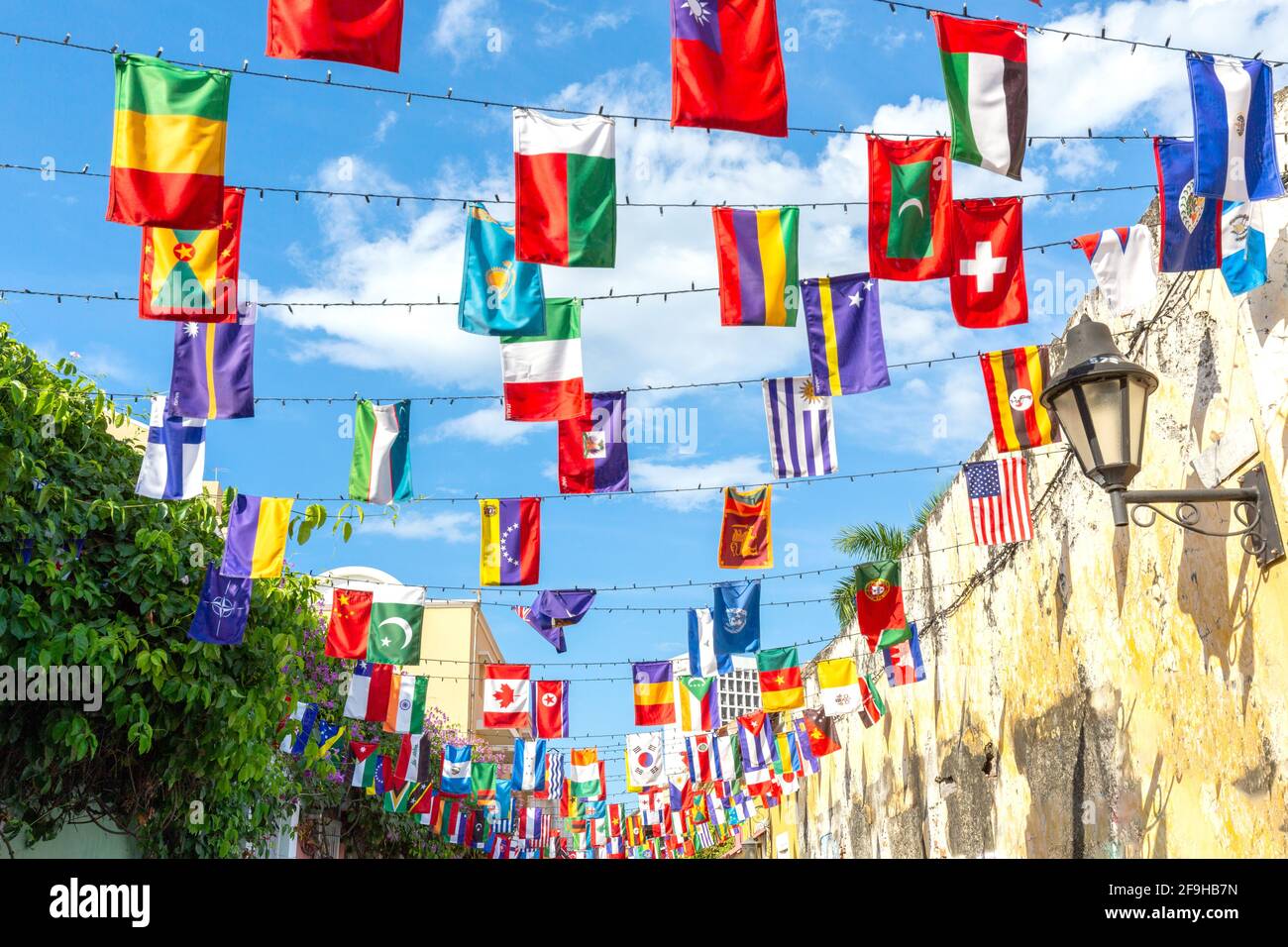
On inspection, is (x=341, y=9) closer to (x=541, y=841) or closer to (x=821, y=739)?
(x=821, y=739)

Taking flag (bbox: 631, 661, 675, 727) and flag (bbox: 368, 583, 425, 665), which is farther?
flag (bbox: 631, 661, 675, 727)

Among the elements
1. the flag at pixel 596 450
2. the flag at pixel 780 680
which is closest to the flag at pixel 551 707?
the flag at pixel 780 680

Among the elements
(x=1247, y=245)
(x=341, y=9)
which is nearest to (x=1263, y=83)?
(x=1247, y=245)

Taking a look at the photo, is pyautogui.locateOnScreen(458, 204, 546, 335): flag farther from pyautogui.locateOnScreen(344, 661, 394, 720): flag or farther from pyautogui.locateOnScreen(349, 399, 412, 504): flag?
pyautogui.locateOnScreen(344, 661, 394, 720): flag

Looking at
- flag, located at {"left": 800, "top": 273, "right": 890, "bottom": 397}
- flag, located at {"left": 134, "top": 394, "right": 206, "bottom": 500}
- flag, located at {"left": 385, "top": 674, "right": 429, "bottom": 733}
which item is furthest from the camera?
flag, located at {"left": 385, "top": 674, "right": 429, "bottom": 733}

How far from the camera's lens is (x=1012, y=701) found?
39.8 feet

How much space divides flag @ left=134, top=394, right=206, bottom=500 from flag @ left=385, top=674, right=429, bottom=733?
6.51 meters

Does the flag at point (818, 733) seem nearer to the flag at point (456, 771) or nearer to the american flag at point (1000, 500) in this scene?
the flag at point (456, 771)

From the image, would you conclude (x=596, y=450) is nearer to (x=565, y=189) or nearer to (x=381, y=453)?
(x=381, y=453)

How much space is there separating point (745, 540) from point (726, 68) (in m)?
6.03

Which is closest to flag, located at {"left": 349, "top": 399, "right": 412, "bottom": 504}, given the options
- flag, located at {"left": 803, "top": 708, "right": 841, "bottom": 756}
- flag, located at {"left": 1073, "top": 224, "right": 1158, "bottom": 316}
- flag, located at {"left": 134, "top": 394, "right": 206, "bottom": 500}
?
flag, located at {"left": 134, "top": 394, "right": 206, "bottom": 500}

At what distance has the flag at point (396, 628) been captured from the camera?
42.2ft

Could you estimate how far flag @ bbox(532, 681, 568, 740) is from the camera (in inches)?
618

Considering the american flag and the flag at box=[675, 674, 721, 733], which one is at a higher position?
the american flag
